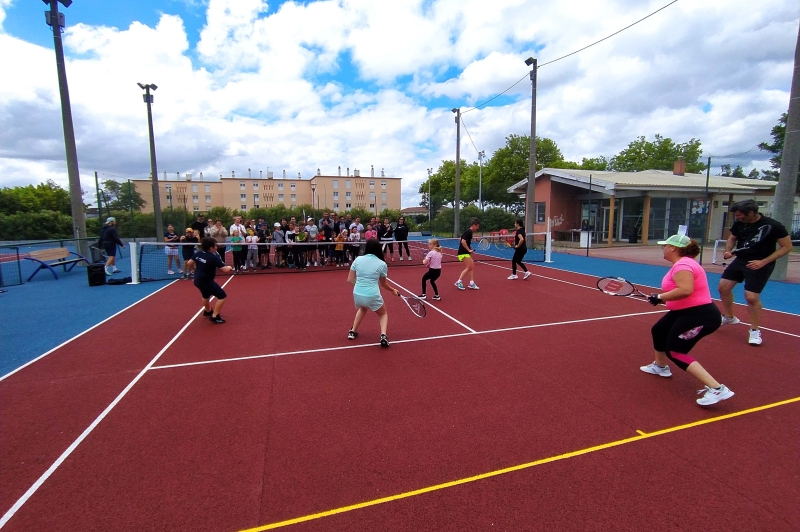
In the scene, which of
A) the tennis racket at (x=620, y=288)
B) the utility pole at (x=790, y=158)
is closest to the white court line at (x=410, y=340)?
the tennis racket at (x=620, y=288)

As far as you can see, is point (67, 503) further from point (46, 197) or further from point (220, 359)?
point (46, 197)

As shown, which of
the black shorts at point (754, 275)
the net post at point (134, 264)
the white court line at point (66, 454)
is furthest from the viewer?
the net post at point (134, 264)

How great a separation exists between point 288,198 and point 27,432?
262 feet

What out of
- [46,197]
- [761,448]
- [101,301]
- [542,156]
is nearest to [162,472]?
[761,448]

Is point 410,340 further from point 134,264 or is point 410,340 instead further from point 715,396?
point 134,264

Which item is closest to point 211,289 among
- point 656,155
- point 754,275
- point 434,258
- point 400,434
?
point 434,258

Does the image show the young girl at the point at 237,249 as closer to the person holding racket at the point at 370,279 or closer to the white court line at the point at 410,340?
the white court line at the point at 410,340

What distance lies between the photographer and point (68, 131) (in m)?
14.7

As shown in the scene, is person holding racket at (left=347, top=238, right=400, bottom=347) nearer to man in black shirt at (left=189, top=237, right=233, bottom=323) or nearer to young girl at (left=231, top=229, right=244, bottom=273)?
man in black shirt at (left=189, top=237, right=233, bottom=323)

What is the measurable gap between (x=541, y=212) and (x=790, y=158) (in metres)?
16.9

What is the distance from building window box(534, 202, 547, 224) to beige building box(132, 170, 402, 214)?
49.7 metres

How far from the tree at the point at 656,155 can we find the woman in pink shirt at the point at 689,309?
59787mm

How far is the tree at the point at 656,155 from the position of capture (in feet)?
177

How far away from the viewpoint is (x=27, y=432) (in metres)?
3.91
